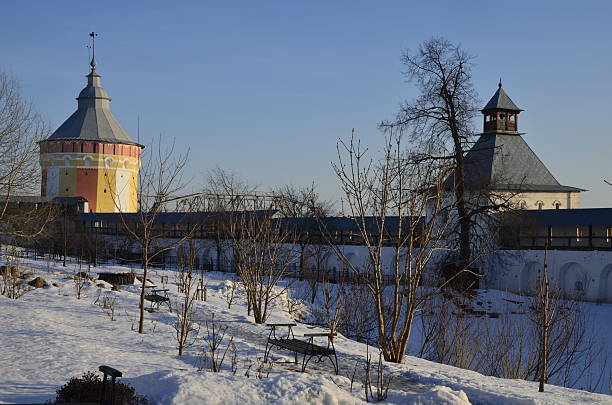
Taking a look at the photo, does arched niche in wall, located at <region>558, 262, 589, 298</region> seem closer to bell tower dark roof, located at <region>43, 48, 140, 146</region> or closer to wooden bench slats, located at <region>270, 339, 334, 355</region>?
wooden bench slats, located at <region>270, 339, 334, 355</region>

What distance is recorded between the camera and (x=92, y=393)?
25.7ft

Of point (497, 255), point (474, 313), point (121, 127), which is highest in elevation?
point (121, 127)

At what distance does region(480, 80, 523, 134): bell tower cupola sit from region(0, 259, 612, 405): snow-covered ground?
25410 millimetres

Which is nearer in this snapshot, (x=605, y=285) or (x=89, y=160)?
(x=605, y=285)

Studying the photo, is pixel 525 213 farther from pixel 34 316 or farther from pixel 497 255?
pixel 34 316

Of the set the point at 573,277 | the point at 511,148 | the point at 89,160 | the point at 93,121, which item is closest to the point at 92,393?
the point at 573,277

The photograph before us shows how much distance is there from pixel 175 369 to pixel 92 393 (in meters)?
1.93

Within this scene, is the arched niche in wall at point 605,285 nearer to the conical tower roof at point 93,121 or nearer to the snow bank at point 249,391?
the snow bank at point 249,391

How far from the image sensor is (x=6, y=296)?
17.1 meters

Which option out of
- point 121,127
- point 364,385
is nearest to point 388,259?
point 364,385

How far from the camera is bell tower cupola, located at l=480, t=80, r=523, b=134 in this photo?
38.8 metres

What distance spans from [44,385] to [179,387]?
5.74 ft

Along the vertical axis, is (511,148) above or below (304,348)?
above

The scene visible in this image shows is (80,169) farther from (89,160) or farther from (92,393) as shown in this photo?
(92,393)
